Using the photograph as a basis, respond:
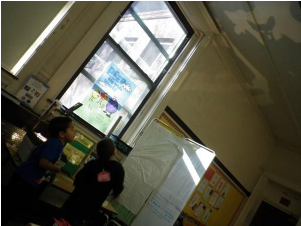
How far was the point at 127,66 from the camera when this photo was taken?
3.26 m

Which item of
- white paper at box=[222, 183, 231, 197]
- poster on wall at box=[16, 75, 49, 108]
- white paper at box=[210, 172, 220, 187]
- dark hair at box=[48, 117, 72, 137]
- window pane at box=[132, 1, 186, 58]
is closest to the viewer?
dark hair at box=[48, 117, 72, 137]

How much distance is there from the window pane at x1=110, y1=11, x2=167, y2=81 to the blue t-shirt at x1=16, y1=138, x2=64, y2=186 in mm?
1734

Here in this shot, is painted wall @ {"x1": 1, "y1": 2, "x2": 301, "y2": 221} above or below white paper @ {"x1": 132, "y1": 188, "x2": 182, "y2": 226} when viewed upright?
above

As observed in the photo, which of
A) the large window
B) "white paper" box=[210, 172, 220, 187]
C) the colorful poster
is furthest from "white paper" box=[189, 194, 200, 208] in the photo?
the large window

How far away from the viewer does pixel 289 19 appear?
284cm

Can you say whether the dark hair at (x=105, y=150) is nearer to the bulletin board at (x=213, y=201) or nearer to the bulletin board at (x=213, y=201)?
the bulletin board at (x=213, y=201)

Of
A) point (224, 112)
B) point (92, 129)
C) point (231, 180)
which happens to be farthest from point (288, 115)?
point (92, 129)

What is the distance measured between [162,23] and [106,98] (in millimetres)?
1379

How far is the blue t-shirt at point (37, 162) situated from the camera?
1694mm

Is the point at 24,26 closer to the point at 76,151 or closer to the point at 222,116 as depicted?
the point at 76,151

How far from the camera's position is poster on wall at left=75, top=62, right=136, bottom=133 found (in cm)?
296

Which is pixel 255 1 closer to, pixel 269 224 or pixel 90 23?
pixel 90 23

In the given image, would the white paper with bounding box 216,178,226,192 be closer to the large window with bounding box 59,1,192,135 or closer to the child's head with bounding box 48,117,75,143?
the large window with bounding box 59,1,192,135

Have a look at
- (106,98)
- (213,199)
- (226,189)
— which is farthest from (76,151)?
(226,189)
